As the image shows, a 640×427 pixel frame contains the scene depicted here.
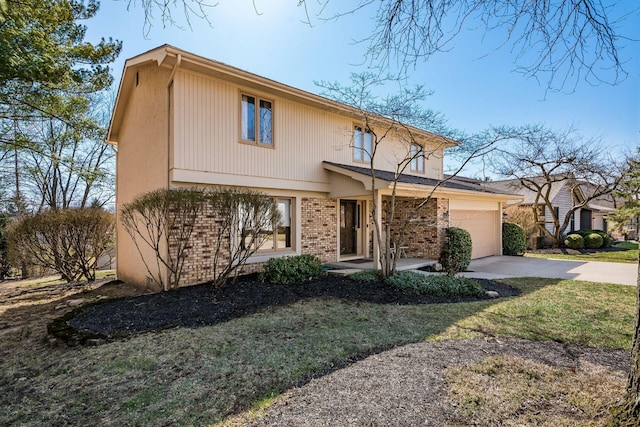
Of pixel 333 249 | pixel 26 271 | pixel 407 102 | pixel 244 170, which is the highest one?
pixel 407 102

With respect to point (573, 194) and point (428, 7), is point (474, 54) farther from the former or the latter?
point (573, 194)

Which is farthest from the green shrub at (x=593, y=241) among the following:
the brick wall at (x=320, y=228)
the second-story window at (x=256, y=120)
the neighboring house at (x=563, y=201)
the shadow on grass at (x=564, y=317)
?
the second-story window at (x=256, y=120)

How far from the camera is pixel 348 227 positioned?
12.5 m

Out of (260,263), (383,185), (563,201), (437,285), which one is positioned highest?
(563,201)

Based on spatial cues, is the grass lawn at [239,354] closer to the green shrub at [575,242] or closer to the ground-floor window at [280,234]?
the ground-floor window at [280,234]

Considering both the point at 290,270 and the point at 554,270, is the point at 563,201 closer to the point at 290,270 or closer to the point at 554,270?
the point at 554,270

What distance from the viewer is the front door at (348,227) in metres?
12.3

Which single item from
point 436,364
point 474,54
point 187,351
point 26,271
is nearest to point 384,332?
point 436,364

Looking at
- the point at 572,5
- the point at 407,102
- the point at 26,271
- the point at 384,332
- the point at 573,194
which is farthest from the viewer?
the point at 573,194

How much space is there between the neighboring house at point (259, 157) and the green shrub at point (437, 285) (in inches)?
66.3

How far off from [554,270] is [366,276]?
7.15m

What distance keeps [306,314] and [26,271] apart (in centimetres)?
1424

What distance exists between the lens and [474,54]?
3.33 metres

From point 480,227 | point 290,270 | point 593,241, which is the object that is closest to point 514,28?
point 290,270
